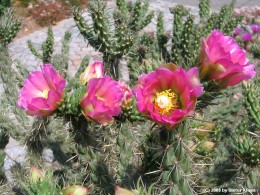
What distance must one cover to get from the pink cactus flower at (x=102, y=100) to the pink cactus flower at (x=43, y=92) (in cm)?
10

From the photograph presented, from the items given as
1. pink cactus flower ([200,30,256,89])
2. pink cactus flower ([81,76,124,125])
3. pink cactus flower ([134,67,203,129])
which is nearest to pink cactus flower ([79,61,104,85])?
pink cactus flower ([81,76,124,125])

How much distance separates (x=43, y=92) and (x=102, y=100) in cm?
25

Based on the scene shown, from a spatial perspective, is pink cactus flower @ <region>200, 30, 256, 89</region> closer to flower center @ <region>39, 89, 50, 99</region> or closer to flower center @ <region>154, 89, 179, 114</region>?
flower center @ <region>154, 89, 179, 114</region>

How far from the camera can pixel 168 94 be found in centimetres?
137

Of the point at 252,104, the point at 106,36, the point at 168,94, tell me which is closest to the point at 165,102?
the point at 168,94

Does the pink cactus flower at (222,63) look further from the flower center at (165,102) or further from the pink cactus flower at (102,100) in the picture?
the pink cactus flower at (102,100)

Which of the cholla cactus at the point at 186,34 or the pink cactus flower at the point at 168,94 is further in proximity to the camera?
the cholla cactus at the point at 186,34

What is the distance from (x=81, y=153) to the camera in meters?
1.79

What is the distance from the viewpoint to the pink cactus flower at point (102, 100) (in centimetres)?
142

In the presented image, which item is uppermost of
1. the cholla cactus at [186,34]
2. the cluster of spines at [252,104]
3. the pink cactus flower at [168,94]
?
the pink cactus flower at [168,94]

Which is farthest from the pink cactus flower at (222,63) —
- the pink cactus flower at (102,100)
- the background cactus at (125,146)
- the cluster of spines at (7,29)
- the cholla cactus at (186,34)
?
the cluster of spines at (7,29)

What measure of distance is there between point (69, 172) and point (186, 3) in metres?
8.13

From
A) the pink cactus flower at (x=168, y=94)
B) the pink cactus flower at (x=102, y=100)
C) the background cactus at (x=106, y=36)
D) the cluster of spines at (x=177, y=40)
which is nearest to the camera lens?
the pink cactus flower at (x=168, y=94)

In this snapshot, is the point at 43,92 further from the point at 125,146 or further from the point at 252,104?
the point at 252,104
